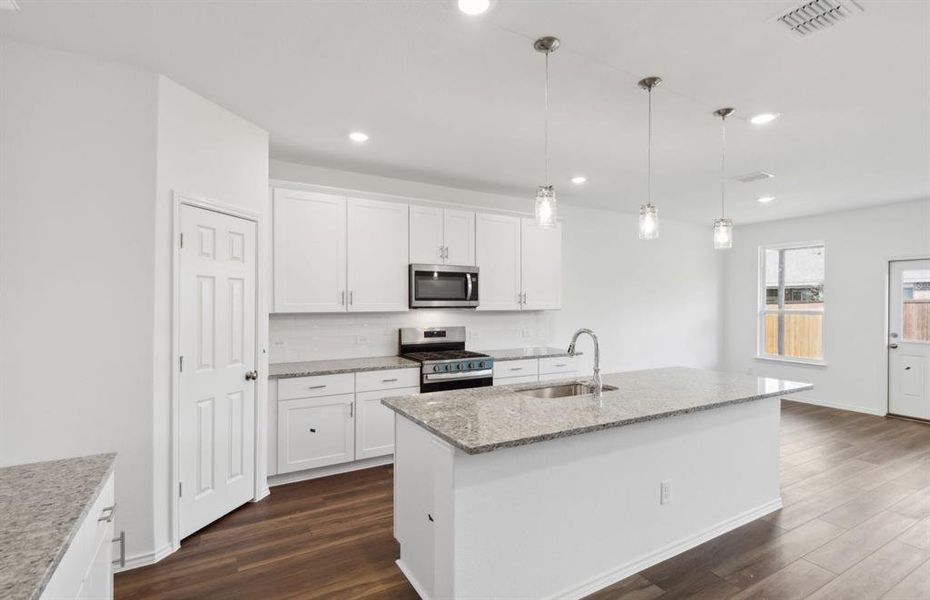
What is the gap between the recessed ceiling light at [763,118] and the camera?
299cm

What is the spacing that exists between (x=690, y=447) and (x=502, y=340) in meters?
2.74

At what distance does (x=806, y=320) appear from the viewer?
656 cm

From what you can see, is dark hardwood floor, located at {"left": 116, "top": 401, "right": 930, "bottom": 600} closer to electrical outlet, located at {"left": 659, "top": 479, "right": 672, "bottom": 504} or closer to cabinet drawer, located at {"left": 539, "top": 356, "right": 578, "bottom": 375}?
electrical outlet, located at {"left": 659, "top": 479, "right": 672, "bottom": 504}

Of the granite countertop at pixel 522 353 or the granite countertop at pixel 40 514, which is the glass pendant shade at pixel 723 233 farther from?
the granite countertop at pixel 40 514

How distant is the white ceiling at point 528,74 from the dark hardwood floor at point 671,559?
265cm

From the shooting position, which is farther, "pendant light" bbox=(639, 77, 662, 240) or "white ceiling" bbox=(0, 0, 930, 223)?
"pendant light" bbox=(639, 77, 662, 240)

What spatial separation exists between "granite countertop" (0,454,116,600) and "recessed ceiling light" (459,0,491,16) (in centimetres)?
210

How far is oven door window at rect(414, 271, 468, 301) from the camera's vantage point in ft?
14.2

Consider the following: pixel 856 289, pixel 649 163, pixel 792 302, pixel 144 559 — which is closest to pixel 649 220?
A: pixel 649 163

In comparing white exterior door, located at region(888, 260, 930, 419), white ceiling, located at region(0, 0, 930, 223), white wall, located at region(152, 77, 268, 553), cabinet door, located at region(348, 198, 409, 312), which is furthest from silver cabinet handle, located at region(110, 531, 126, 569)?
white exterior door, located at region(888, 260, 930, 419)

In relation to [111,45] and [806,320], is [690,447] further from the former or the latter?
[806,320]

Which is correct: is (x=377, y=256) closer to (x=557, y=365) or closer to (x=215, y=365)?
(x=215, y=365)

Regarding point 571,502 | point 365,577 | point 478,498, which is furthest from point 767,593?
point 365,577

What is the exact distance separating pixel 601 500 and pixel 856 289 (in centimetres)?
580
